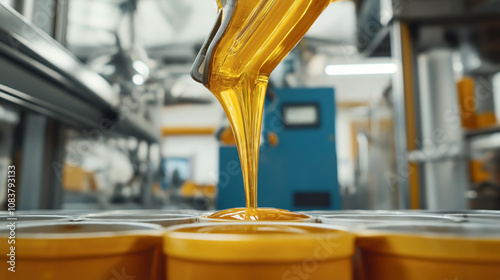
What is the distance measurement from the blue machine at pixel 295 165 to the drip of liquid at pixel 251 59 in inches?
55.5

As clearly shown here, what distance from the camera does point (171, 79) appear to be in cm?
349

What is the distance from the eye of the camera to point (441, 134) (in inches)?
70.6

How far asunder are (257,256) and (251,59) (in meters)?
0.34

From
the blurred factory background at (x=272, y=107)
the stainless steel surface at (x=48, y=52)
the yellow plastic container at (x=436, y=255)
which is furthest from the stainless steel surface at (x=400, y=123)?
the yellow plastic container at (x=436, y=255)

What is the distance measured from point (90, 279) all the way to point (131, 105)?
4.98 ft

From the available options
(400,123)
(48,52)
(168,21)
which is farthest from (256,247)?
(168,21)

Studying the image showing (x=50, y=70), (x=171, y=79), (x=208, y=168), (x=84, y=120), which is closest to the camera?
(x=50, y=70)

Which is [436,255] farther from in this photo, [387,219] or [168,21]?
[168,21]

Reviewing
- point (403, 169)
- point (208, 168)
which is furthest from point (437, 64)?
point (208, 168)

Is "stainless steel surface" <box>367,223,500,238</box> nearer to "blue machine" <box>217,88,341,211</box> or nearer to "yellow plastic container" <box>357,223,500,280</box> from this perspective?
"yellow plastic container" <box>357,223,500,280</box>

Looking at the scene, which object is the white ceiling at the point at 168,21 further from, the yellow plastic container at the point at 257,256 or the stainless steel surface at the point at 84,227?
the yellow plastic container at the point at 257,256

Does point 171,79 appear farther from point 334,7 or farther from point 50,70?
point 50,70

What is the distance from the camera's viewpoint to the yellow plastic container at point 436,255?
0.30 meters

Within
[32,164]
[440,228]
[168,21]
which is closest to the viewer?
[440,228]
